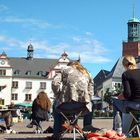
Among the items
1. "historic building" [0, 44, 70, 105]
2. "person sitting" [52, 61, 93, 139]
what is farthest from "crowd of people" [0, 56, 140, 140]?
"historic building" [0, 44, 70, 105]

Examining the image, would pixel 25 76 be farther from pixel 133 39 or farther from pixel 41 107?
pixel 41 107

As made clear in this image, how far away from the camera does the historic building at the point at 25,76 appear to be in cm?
10788

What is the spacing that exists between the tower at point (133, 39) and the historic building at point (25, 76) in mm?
44662

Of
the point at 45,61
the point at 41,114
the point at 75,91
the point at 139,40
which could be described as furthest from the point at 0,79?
the point at 75,91

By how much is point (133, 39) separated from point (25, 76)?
52702mm

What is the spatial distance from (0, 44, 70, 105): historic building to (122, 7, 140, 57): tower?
1758 inches

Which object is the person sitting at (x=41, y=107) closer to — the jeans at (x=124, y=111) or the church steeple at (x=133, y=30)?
the jeans at (x=124, y=111)

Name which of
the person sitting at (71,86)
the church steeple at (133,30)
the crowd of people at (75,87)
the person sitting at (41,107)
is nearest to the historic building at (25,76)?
the church steeple at (133,30)

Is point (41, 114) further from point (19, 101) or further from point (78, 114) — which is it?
point (19, 101)

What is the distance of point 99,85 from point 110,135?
467ft

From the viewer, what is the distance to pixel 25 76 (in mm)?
112375

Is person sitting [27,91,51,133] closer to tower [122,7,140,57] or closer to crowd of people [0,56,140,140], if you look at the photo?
crowd of people [0,56,140,140]

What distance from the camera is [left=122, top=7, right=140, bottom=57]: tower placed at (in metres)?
153


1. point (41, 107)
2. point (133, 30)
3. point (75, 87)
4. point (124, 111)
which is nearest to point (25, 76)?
point (133, 30)
